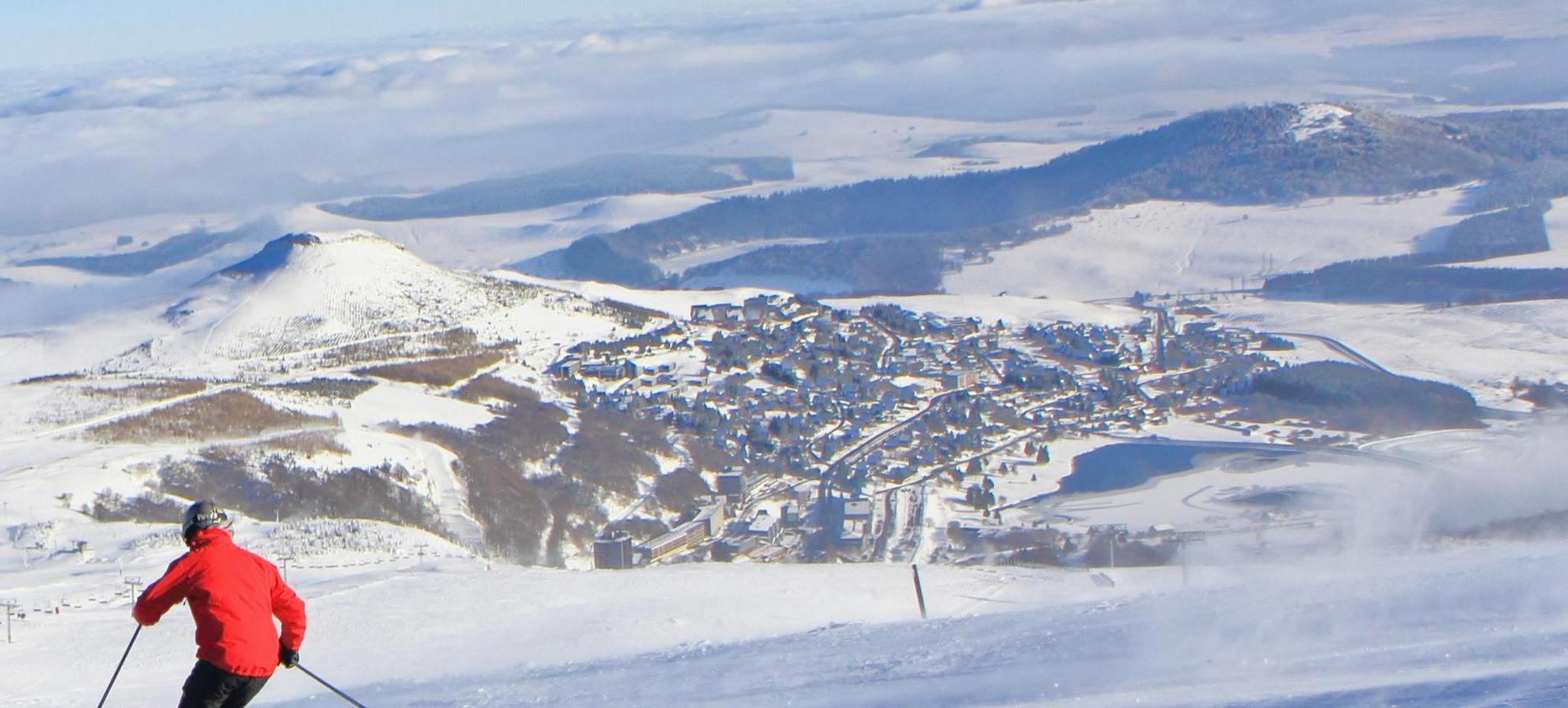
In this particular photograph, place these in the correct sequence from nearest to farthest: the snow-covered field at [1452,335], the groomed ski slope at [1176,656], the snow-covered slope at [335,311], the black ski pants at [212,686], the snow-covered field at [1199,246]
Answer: the black ski pants at [212,686]
the groomed ski slope at [1176,656]
the snow-covered field at [1452,335]
the snow-covered slope at [335,311]
the snow-covered field at [1199,246]

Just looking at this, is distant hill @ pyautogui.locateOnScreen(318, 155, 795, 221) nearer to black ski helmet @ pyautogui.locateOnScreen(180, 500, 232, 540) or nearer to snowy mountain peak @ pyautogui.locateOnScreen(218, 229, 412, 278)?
snowy mountain peak @ pyautogui.locateOnScreen(218, 229, 412, 278)

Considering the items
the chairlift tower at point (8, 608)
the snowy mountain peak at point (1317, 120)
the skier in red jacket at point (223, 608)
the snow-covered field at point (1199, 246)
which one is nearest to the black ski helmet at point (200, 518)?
the skier in red jacket at point (223, 608)

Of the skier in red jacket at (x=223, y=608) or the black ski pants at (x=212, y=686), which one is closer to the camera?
the skier in red jacket at (x=223, y=608)

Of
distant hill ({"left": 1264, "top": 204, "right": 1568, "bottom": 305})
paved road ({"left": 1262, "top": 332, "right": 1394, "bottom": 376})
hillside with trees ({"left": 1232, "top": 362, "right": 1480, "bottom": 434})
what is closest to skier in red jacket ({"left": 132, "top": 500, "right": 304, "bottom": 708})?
hillside with trees ({"left": 1232, "top": 362, "right": 1480, "bottom": 434})

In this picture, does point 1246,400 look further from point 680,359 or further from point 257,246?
point 257,246

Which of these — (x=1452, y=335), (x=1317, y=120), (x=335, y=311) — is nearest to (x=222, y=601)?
(x=1452, y=335)

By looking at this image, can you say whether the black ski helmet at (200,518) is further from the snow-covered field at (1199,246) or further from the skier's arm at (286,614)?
the snow-covered field at (1199,246)
